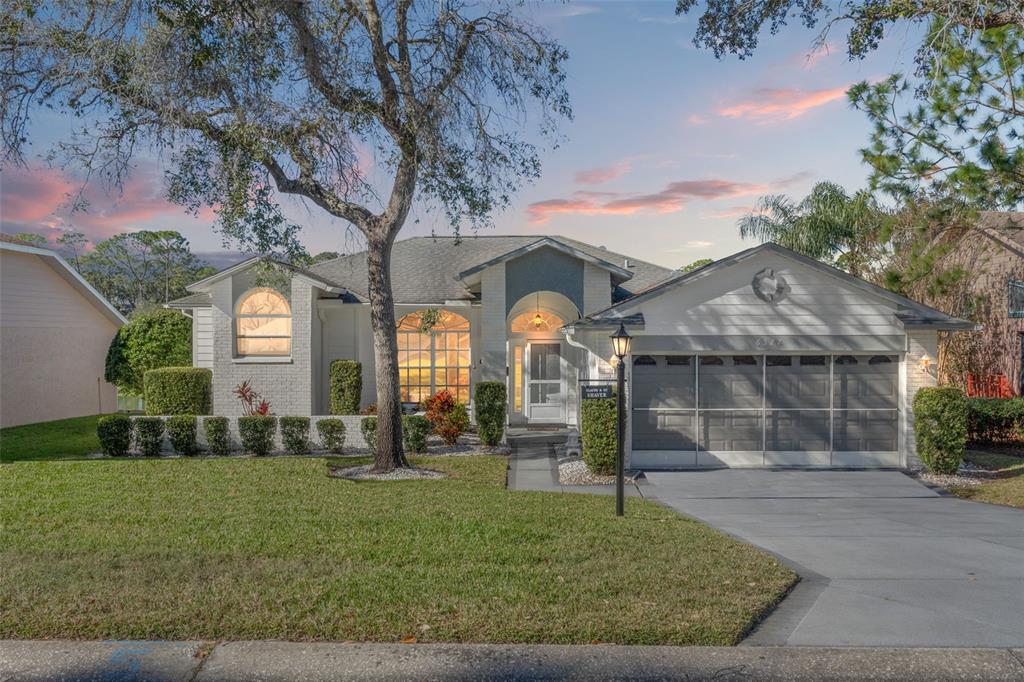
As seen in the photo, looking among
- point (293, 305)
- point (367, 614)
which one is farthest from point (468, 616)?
point (293, 305)

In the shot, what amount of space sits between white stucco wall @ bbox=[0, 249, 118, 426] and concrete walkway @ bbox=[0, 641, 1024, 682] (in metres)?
19.4

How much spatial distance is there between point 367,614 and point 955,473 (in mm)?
12522

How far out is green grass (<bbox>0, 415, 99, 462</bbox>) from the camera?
16.2 metres

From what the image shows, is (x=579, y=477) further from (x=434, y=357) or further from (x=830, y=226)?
(x=830, y=226)

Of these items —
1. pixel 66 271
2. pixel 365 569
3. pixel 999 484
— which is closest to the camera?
pixel 365 569

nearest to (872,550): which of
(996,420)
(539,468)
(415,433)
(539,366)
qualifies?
(539,468)

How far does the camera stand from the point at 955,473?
14156 mm

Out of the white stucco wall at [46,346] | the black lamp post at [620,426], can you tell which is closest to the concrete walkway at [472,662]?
the black lamp post at [620,426]

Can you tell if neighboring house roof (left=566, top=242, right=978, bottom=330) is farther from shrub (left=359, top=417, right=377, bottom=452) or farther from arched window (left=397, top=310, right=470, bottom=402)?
arched window (left=397, top=310, right=470, bottom=402)

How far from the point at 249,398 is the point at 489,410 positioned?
22.0 ft

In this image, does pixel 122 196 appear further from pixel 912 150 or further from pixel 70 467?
pixel 912 150

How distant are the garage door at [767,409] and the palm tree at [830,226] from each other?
31.4 ft

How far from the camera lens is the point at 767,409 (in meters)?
15.0

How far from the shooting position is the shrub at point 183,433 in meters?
16.0
